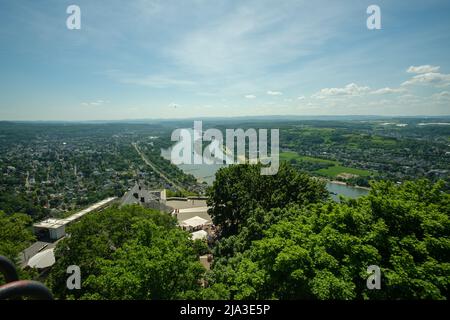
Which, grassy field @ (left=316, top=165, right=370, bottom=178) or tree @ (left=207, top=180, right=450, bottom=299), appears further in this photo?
grassy field @ (left=316, top=165, right=370, bottom=178)

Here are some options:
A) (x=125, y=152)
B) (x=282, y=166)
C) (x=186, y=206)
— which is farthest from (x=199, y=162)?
(x=282, y=166)

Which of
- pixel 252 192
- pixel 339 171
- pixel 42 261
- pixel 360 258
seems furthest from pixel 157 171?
pixel 360 258

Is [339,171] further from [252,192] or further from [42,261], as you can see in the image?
[42,261]

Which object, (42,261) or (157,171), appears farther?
(157,171)

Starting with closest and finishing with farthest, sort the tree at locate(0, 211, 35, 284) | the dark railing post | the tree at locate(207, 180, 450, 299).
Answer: the dark railing post < the tree at locate(207, 180, 450, 299) < the tree at locate(0, 211, 35, 284)

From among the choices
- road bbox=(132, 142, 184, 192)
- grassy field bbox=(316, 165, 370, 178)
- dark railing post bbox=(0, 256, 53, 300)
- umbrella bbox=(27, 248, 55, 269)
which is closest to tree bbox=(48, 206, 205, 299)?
umbrella bbox=(27, 248, 55, 269)

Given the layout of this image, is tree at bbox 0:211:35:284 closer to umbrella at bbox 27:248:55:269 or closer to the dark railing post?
umbrella at bbox 27:248:55:269

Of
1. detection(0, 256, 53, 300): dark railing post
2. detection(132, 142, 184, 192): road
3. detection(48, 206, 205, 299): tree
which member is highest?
detection(0, 256, 53, 300): dark railing post

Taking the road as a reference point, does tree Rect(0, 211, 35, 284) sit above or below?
above

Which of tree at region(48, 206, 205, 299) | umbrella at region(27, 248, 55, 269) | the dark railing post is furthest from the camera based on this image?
umbrella at region(27, 248, 55, 269)

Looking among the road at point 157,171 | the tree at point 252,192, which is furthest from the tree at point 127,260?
the road at point 157,171

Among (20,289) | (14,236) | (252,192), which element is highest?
(20,289)

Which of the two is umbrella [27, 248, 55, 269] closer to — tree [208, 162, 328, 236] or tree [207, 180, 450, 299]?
tree [208, 162, 328, 236]
